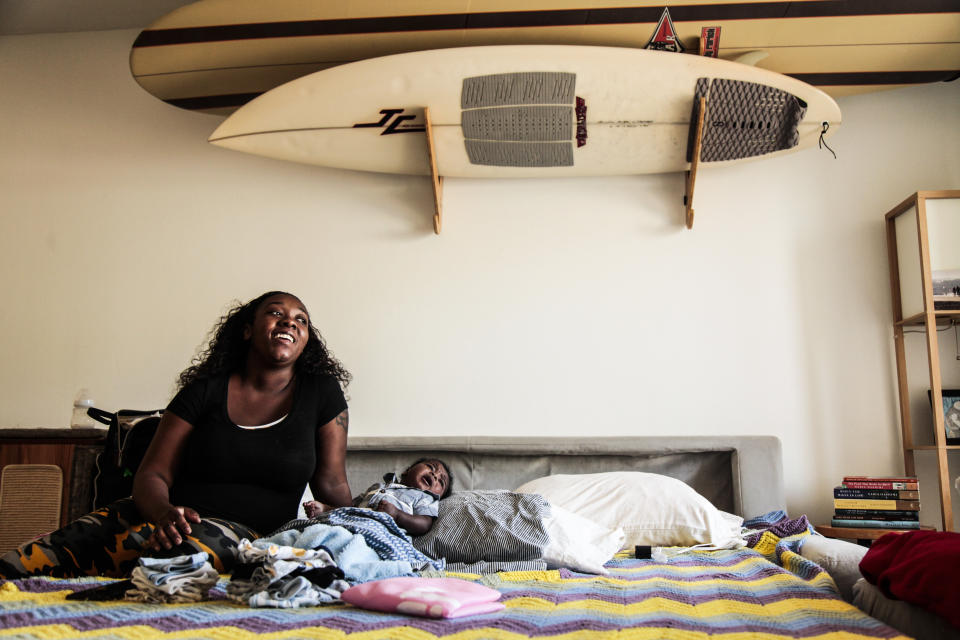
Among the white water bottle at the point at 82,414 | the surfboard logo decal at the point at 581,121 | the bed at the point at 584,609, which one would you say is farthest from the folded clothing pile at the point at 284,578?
the surfboard logo decal at the point at 581,121

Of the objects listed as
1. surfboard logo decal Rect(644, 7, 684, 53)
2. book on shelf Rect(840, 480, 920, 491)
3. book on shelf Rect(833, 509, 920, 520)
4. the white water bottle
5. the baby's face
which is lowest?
book on shelf Rect(833, 509, 920, 520)

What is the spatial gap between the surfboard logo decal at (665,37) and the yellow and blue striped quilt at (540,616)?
75.4 inches

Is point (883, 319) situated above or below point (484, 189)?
below

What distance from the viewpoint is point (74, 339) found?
11.0 ft

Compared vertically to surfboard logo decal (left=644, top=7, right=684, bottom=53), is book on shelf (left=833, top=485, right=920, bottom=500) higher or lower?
lower

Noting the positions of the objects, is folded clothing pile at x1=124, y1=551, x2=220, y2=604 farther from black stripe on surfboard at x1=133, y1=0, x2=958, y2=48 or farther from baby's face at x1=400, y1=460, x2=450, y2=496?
black stripe on surfboard at x1=133, y1=0, x2=958, y2=48

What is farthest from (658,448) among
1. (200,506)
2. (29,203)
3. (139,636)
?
(29,203)

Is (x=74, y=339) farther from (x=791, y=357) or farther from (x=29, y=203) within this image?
(x=791, y=357)

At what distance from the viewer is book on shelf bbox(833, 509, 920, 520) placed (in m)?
2.60

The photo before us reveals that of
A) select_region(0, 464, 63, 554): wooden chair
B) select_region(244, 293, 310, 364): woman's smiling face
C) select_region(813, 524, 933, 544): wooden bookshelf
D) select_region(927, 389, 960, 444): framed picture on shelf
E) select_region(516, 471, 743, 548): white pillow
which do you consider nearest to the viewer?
select_region(244, 293, 310, 364): woman's smiling face

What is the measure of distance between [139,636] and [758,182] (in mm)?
2748

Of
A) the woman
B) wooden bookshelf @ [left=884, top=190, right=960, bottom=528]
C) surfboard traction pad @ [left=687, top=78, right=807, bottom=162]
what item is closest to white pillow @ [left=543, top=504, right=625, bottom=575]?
the woman

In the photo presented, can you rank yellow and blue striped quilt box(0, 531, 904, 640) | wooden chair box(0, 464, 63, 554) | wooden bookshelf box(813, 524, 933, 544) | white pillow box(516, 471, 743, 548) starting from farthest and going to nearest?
1. wooden chair box(0, 464, 63, 554)
2. wooden bookshelf box(813, 524, 933, 544)
3. white pillow box(516, 471, 743, 548)
4. yellow and blue striped quilt box(0, 531, 904, 640)

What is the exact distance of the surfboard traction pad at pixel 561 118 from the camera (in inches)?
113
